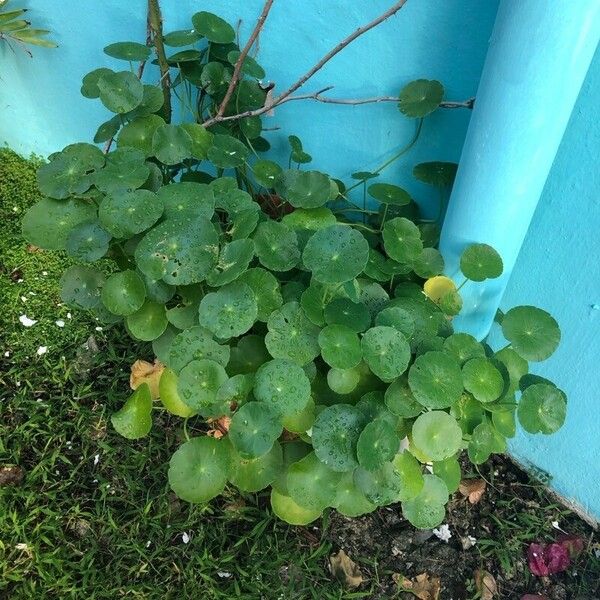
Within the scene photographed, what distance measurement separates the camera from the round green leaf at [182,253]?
4.69 feet

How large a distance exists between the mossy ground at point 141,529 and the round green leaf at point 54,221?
60cm

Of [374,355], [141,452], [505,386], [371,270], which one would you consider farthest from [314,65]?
[141,452]

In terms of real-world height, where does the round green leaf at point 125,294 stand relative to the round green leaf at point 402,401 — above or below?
above

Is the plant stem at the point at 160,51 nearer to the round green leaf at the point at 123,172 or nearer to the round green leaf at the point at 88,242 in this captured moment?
the round green leaf at the point at 123,172

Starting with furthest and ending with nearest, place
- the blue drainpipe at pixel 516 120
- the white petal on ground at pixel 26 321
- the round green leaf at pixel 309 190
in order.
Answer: the white petal on ground at pixel 26 321
the round green leaf at pixel 309 190
the blue drainpipe at pixel 516 120

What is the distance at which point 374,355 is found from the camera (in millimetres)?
1367

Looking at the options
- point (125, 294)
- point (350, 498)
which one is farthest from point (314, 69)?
point (350, 498)

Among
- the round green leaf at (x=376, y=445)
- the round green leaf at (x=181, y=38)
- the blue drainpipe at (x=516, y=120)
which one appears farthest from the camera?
the round green leaf at (x=181, y=38)

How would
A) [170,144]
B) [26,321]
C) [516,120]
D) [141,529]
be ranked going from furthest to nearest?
[26,321] → [141,529] → [170,144] → [516,120]

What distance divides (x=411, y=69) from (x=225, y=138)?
52cm

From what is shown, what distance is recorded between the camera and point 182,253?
1435mm

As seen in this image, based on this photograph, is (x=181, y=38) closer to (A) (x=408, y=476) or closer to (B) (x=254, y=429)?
(B) (x=254, y=429)

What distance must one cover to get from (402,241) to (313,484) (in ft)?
2.03

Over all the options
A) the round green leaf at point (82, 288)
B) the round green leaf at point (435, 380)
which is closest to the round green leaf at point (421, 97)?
the round green leaf at point (435, 380)
